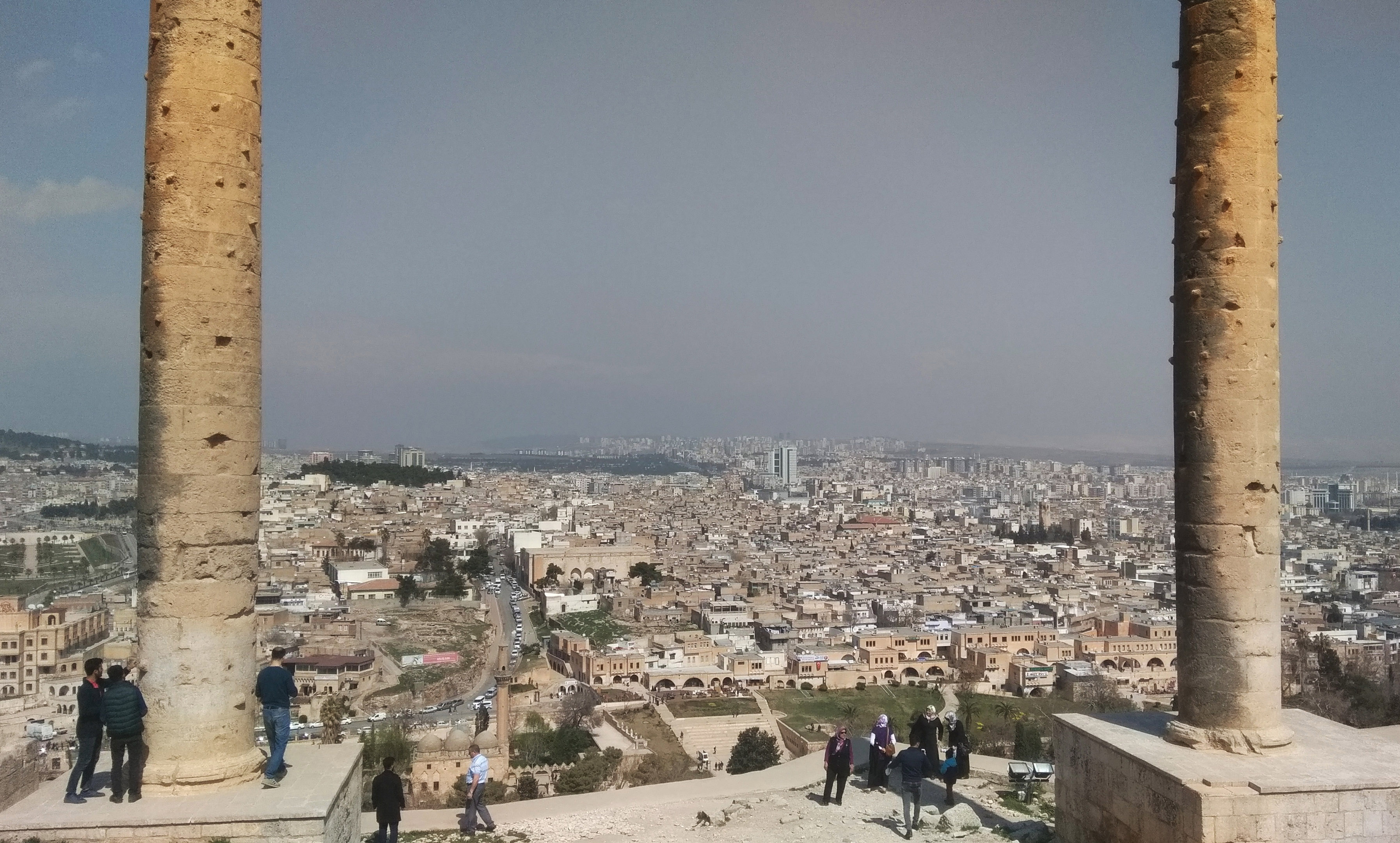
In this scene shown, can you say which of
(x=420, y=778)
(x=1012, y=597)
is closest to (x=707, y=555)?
(x=1012, y=597)

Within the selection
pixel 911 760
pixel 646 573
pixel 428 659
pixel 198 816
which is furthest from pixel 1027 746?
pixel 646 573

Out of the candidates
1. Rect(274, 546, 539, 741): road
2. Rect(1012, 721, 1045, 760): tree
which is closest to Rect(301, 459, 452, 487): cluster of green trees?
Rect(274, 546, 539, 741): road

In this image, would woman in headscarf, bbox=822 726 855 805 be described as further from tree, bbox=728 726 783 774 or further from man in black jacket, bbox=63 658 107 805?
tree, bbox=728 726 783 774

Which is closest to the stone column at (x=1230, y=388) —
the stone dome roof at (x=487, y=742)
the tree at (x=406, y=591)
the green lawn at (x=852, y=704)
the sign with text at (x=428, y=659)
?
the stone dome roof at (x=487, y=742)

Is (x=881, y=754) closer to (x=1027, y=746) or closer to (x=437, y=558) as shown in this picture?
(x=1027, y=746)

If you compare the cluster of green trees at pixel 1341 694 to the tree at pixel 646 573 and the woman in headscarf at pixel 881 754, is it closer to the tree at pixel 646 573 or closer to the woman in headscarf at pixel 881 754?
the woman in headscarf at pixel 881 754

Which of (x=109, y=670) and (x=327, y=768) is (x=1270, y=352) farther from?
(x=109, y=670)
